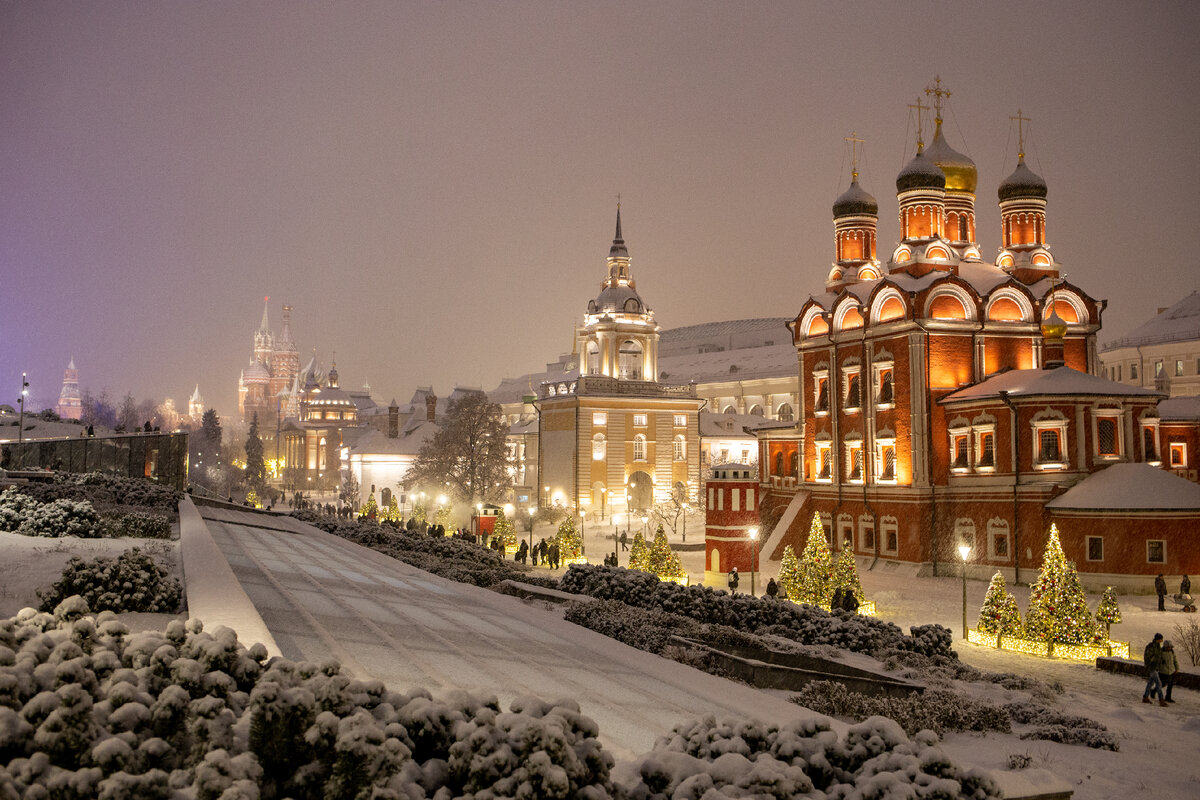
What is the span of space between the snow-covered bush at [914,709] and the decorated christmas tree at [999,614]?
1184cm

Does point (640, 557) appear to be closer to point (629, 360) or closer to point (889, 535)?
point (889, 535)

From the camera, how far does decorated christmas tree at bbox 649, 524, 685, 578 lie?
105ft

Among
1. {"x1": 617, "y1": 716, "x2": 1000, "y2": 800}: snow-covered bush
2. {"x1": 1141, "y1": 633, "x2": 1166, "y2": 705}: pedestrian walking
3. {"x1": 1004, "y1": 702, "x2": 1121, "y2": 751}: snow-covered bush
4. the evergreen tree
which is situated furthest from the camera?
the evergreen tree

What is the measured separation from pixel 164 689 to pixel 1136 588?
34.3 meters

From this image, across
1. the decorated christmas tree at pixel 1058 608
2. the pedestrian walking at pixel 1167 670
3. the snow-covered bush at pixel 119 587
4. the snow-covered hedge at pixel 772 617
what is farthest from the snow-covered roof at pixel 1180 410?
the snow-covered bush at pixel 119 587

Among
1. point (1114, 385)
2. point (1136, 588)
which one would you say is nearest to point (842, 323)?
point (1114, 385)

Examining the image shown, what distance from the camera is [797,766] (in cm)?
539

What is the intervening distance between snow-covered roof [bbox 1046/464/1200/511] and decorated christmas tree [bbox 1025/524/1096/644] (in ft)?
36.9

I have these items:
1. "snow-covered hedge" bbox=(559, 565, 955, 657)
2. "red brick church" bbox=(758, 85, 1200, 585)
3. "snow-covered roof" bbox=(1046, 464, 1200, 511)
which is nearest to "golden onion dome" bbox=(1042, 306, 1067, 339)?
"red brick church" bbox=(758, 85, 1200, 585)

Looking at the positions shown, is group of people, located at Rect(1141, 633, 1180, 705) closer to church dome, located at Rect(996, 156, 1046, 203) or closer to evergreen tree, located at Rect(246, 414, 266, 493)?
church dome, located at Rect(996, 156, 1046, 203)

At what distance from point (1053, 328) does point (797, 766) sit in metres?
40.5

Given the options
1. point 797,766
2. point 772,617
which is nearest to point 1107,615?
point 772,617

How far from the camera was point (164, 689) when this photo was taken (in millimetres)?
4691

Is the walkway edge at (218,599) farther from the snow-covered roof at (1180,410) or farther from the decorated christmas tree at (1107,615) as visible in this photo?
the snow-covered roof at (1180,410)
